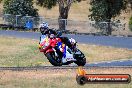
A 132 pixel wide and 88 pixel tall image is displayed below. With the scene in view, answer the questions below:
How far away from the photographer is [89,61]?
3278 cm

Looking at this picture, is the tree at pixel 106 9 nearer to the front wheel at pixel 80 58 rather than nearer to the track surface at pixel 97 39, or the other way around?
the track surface at pixel 97 39

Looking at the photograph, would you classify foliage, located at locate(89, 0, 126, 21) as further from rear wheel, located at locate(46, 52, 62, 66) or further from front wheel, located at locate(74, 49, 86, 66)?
rear wheel, located at locate(46, 52, 62, 66)

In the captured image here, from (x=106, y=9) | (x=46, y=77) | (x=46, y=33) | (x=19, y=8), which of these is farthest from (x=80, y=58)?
(x=19, y=8)

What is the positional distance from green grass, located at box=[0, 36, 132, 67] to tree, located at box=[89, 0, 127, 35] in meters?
14.0

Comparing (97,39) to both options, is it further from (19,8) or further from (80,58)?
(80,58)

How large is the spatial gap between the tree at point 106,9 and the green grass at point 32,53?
14.0 metres

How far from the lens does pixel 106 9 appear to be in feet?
173

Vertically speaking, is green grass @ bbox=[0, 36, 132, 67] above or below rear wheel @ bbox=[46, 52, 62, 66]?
below

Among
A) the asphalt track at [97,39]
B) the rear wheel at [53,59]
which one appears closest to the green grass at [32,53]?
the asphalt track at [97,39]

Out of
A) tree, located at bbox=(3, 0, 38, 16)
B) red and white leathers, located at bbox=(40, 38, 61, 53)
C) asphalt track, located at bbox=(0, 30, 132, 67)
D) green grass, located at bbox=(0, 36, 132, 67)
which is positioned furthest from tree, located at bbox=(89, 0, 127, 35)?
red and white leathers, located at bbox=(40, 38, 61, 53)

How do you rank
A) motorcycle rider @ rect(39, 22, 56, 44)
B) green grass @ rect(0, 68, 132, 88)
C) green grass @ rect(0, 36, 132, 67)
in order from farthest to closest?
green grass @ rect(0, 36, 132, 67)
green grass @ rect(0, 68, 132, 88)
motorcycle rider @ rect(39, 22, 56, 44)

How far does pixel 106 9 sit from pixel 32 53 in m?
20.2

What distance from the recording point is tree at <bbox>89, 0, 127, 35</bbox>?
52569 mm

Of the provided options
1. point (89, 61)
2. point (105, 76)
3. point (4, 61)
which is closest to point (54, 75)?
point (105, 76)
